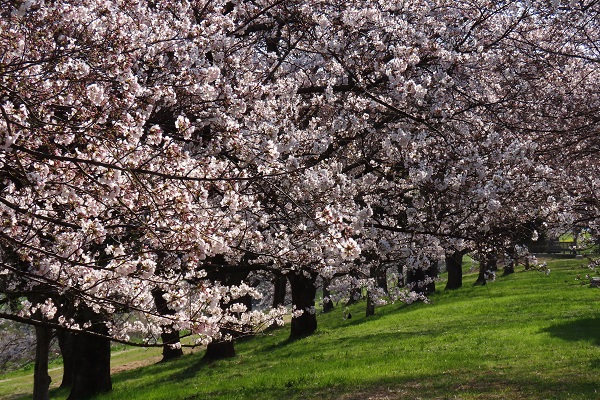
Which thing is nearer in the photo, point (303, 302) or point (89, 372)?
point (89, 372)

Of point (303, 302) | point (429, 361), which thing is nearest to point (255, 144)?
point (429, 361)

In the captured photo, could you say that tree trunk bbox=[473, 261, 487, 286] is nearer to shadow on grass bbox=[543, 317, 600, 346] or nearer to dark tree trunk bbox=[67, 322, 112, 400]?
shadow on grass bbox=[543, 317, 600, 346]

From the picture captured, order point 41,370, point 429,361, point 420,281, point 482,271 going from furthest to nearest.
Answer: point 420,281
point 482,271
point 429,361
point 41,370

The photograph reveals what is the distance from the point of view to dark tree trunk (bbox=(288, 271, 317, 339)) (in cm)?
2407

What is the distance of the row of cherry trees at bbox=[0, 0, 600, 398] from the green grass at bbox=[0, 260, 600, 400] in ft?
9.04

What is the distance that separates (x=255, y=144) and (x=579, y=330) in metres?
14.1

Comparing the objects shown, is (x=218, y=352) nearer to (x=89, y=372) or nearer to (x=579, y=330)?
(x=89, y=372)

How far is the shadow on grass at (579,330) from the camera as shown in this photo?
58.7 feet

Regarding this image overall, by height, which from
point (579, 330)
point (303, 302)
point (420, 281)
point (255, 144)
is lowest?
point (579, 330)

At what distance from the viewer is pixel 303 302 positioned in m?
25.2

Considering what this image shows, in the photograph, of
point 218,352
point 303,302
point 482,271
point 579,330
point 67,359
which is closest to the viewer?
point 579,330

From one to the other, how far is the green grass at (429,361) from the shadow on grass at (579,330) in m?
0.03

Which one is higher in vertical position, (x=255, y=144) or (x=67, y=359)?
(x=255, y=144)

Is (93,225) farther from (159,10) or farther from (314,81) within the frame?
(314,81)
